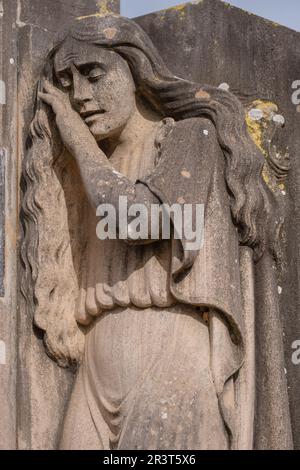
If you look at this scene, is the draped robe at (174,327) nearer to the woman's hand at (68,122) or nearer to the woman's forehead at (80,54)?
the woman's hand at (68,122)

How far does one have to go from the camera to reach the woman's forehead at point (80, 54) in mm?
11031

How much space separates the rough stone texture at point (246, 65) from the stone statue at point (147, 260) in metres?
0.24

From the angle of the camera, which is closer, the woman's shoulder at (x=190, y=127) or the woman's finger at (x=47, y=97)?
the woman's shoulder at (x=190, y=127)

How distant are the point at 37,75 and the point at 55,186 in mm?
510

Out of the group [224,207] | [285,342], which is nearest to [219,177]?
[224,207]

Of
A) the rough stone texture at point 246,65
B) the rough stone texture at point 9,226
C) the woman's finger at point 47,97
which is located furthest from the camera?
the rough stone texture at point 246,65

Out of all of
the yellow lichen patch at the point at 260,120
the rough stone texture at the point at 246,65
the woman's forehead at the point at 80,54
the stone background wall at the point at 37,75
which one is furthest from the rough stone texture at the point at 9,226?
the yellow lichen patch at the point at 260,120

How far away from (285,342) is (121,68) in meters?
1.41

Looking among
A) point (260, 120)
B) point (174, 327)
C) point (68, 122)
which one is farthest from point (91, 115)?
point (174, 327)

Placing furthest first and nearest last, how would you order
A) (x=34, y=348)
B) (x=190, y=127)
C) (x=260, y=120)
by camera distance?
(x=260, y=120) < (x=34, y=348) < (x=190, y=127)

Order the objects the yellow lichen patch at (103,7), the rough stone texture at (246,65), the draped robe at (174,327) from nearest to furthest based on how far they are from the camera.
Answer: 1. the draped robe at (174,327)
2. the rough stone texture at (246,65)
3. the yellow lichen patch at (103,7)

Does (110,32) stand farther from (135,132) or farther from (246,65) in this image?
(246,65)

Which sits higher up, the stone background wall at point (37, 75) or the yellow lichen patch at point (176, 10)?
the yellow lichen patch at point (176, 10)

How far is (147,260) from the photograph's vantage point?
10.9m
